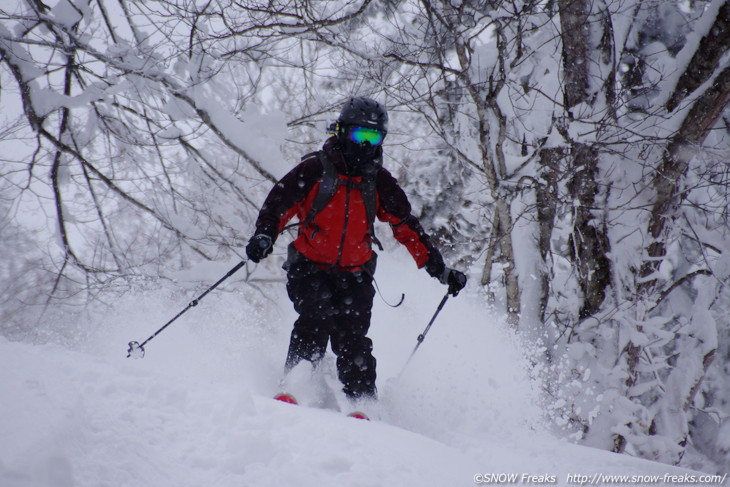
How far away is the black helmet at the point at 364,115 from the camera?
122 inches

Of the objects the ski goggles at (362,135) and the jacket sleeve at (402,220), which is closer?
the ski goggles at (362,135)

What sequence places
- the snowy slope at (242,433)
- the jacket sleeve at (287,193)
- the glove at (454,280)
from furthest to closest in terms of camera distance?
1. the glove at (454,280)
2. the jacket sleeve at (287,193)
3. the snowy slope at (242,433)

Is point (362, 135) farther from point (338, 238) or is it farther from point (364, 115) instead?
point (338, 238)

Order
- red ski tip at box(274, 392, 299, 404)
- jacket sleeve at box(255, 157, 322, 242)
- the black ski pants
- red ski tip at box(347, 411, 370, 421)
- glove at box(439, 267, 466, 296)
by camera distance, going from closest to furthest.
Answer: red ski tip at box(347, 411, 370, 421), red ski tip at box(274, 392, 299, 404), jacket sleeve at box(255, 157, 322, 242), the black ski pants, glove at box(439, 267, 466, 296)

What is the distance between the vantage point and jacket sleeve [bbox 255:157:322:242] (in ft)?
9.95

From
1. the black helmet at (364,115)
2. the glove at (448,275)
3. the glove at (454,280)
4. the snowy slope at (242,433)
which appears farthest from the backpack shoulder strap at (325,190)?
the snowy slope at (242,433)

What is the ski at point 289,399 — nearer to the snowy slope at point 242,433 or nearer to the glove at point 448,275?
the snowy slope at point 242,433

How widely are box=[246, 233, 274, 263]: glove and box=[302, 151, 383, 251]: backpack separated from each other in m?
0.37

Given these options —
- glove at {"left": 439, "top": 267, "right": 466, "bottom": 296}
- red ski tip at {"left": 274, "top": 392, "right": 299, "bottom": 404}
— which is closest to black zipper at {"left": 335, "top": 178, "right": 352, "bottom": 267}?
glove at {"left": 439, "top": 267, "right": 466, "bottom": 296}


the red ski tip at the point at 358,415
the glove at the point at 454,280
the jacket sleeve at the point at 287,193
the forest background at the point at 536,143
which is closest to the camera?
the red ski tip at the point at 358,415

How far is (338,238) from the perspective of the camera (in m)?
3.12

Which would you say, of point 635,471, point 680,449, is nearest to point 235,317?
point 635,471

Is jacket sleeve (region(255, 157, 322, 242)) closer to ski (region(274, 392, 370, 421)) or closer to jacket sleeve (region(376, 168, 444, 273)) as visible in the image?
jacket sleeve (region(376, 168, 444, 273))

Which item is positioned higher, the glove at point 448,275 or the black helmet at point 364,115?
the black helmet at point 364,115
